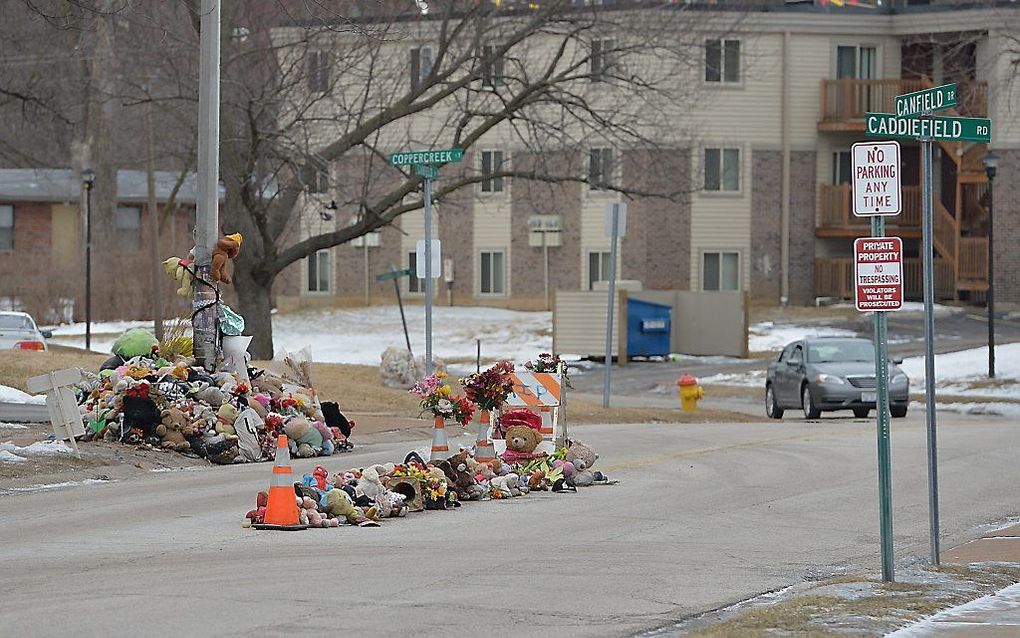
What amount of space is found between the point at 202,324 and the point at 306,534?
783cm

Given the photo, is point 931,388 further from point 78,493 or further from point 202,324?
point 202,324

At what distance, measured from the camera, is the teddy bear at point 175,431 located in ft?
60.3

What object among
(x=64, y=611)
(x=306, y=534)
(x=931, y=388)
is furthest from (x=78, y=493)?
(x=931, y=388)

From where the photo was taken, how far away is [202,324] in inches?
774

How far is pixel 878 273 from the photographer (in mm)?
9984

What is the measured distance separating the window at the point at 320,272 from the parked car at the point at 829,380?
30.4 metres

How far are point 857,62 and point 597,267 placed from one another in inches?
455

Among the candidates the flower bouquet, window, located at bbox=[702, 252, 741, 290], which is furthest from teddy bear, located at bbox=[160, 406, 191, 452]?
window, located at bbox=[702, 252, 741, 290]

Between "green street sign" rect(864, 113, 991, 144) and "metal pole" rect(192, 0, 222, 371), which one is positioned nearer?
"green street sign" rect(864, 113, 991, 144)

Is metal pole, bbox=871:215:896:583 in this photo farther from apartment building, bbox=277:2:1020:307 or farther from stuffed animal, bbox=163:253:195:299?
apartment building, bbox=277:2:1020:307

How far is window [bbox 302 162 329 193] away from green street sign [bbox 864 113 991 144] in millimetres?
19919

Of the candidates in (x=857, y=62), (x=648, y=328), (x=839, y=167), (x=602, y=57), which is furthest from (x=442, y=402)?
(x=857, y=62)

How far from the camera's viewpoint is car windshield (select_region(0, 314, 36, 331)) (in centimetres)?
3550

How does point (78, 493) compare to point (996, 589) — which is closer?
point (996, 589)
